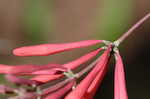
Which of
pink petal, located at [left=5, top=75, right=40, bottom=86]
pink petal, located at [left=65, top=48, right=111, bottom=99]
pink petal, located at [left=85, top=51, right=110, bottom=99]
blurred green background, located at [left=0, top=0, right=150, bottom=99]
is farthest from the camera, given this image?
blurred green background, located at [left=0, top=0, right=150, bottom=99]

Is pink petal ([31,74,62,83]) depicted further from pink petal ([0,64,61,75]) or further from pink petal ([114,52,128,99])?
pink petal ([114,52,128,99])

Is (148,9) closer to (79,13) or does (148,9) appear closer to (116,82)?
(79,13)

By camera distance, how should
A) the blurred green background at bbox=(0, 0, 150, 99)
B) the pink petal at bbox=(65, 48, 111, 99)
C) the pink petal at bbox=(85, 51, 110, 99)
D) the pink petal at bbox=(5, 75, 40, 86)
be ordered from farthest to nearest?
the blurred green background at bbox=(0, 0, 150, 99) → the pink petal at bbox=(85, 51, 110, 99) → the pink petal at bbox=(65, 48, 111, 99) → the pink petal at bbox=(5, 75, 40, 86)

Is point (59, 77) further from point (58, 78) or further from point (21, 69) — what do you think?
point (21, 69)

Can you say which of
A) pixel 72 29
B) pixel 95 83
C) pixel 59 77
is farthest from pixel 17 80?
pixel 72 29

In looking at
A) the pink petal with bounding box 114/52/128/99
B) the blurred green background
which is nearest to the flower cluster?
the pink petal with bounding box 114/52/128/99

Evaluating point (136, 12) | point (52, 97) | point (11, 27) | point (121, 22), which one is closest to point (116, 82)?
point (52, 97)

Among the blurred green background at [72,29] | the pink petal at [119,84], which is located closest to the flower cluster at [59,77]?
the pink petal at [119,84]
